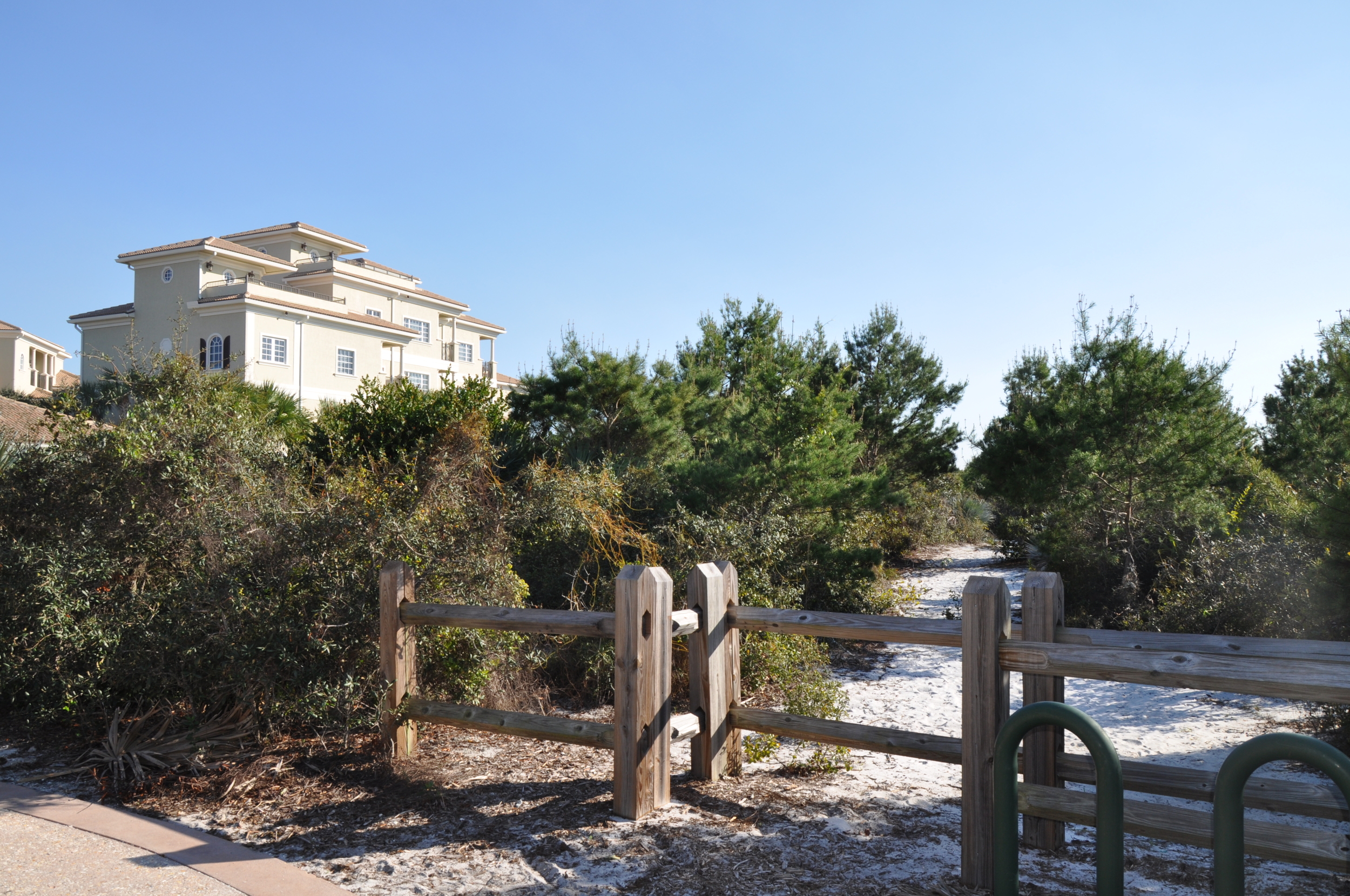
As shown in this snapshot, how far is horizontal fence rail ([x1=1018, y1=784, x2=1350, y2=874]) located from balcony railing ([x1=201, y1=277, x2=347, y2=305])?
111 ft

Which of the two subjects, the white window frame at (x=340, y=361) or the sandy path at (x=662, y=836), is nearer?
the sandy path at (x=662, y=836)

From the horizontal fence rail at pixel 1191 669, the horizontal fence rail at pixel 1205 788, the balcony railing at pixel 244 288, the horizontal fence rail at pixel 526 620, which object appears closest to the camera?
the horizontal fence rail at pixel 1191 669

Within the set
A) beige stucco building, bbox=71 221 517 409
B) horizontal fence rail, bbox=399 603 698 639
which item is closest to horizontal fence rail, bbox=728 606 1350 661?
horizontal fence rail, bbox=399 603 698 639

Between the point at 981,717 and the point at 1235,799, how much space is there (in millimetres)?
1290

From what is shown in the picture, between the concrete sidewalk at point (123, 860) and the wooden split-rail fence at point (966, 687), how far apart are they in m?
1.49

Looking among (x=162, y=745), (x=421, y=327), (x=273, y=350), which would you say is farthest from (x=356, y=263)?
(x=162, y=745)

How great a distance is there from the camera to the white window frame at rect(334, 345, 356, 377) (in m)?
35.3

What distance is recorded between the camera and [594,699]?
25.6 feet

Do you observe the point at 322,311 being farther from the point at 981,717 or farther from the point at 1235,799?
the point at 1235,799

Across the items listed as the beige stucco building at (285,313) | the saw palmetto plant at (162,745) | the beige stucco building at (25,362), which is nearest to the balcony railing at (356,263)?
the beige stucco building at (285,313)

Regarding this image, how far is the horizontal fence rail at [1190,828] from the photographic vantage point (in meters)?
3.00

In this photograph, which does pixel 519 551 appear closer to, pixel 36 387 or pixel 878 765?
pixel 878 765

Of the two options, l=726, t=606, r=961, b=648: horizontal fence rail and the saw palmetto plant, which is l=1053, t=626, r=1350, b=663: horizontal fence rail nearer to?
l=726, t=606, r=961, b=648: horizontal fence rail

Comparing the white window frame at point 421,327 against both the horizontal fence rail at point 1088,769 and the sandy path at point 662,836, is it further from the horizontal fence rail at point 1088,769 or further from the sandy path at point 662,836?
the horizontal fence rail at point 1088,769
